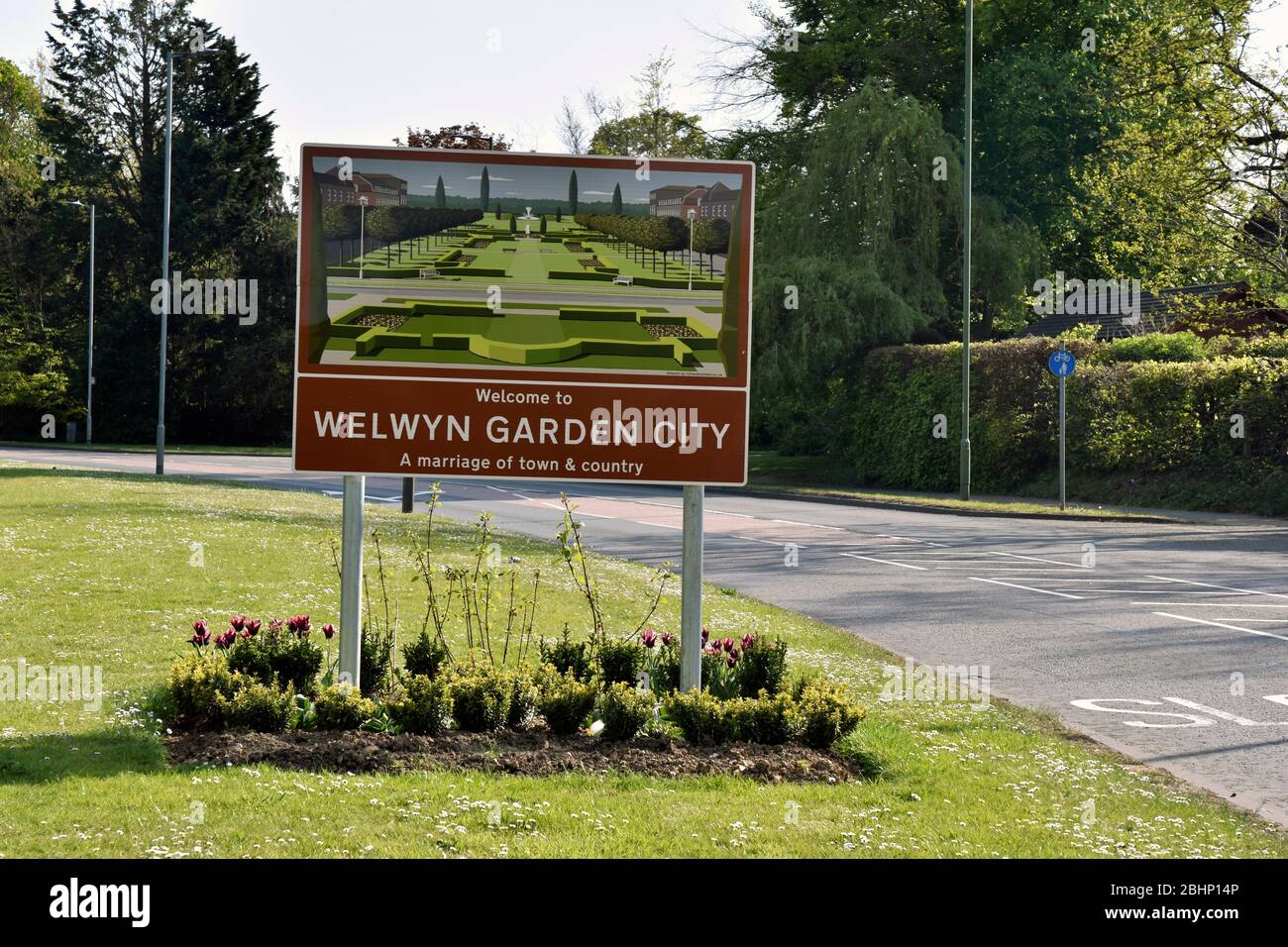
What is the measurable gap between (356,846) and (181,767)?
1.61m

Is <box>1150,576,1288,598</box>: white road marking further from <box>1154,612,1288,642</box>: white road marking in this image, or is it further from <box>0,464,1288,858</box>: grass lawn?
<box>0,464,1288,858</box>: grass lawn

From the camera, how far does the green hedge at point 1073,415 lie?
92.6ft

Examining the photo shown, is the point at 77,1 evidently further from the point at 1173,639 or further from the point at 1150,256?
the point at 1173,639

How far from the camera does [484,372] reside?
25.8ft

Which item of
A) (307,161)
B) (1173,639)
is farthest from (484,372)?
(1173,639)

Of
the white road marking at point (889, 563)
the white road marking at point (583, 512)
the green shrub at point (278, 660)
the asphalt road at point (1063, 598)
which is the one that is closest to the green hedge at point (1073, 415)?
the asphalt road at point (1063, 598)

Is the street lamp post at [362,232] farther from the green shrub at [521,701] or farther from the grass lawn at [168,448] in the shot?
the grass lawn at [168,448]

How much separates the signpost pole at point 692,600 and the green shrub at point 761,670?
353mm

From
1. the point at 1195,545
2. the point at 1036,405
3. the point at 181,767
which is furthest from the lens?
the point at 1036,405

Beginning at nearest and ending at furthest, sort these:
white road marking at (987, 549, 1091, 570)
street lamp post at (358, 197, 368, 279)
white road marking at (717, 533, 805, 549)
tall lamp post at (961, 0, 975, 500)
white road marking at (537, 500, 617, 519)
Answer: street lamp post at (358, 197, 368, 279) < white road marking at (987, 549, 1091, 570) < white road marking at (717, 533, 805, 549) < white road marking at (537, 500, 617, 519) < tall lamp post at (961, 0, 975, 500)

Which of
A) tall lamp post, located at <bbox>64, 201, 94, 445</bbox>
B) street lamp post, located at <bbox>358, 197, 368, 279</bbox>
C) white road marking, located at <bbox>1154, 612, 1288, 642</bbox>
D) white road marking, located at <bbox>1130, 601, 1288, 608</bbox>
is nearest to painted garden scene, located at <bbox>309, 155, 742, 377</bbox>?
street lamp post, located at <bbox>358, 197, 368, 279</bbox>

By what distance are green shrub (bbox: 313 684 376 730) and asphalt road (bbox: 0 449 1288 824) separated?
13.8ft

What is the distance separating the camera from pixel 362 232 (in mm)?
7867

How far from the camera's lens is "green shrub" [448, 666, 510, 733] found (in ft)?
23.7
